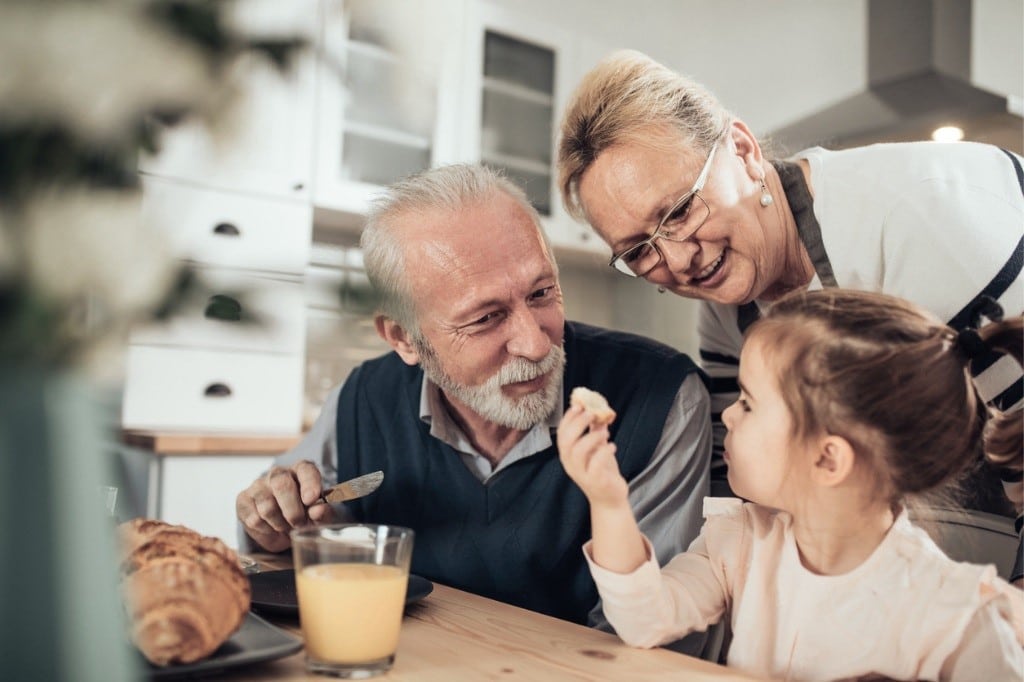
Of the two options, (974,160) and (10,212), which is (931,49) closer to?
(974,160)

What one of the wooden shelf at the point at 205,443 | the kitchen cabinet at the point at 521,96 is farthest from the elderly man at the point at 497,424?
the kitchen cabinet at the point at 521,96

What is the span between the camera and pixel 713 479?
1184 millimetres

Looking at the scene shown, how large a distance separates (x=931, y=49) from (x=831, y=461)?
106 cm

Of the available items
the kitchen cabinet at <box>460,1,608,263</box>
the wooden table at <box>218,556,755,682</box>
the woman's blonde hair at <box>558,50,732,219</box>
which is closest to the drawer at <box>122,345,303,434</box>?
the kitchen cabinet at <box>460,1,608,263</box>

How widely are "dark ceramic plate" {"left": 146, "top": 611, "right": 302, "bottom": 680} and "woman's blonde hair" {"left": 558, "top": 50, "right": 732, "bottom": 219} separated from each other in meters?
0.67

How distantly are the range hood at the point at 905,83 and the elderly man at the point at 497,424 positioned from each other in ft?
1.31

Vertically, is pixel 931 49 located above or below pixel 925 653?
above

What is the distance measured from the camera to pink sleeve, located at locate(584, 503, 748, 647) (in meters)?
0.77

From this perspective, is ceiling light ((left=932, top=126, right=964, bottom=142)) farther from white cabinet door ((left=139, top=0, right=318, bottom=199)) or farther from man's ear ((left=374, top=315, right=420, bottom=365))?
white cabinet door ((left=139, top=0, right=318, bottom=199))

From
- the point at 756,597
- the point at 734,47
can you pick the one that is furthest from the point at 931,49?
the point at 756,597

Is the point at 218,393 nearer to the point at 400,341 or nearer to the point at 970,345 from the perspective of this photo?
the point at 400,341

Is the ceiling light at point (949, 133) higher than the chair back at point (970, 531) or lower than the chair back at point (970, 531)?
higher

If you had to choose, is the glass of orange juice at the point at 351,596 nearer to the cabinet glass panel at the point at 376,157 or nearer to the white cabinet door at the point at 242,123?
the white cabinet door at the point at 242,123

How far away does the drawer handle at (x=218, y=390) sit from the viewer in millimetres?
2451
